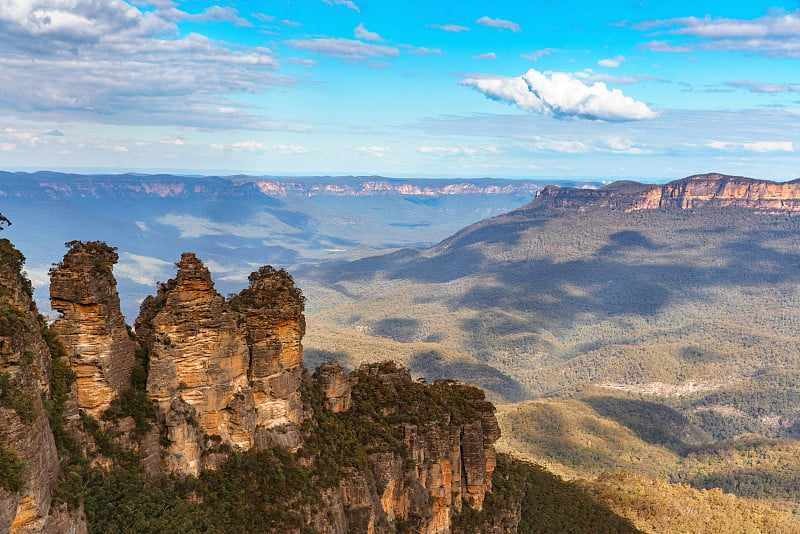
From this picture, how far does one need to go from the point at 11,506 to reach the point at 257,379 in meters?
15.0

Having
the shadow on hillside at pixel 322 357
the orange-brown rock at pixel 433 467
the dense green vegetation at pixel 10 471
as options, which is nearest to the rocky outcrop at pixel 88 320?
the dense green vegetation at pixel 10 471

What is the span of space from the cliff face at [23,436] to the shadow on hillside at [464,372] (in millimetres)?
144059

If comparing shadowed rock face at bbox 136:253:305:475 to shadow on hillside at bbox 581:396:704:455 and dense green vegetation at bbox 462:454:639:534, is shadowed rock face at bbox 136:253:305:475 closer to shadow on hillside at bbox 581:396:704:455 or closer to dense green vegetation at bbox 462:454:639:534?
dense green vegetation at bbox 462:454:639:534

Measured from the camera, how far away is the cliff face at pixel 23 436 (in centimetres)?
1869

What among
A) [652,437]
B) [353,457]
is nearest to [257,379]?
[353,457]

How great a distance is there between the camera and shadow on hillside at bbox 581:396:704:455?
137 metres

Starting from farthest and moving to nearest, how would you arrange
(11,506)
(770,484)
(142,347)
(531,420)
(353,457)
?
1. (531,420)
2. (770,484)
3. (353,457)
4. (142,347)
5. (11,506)

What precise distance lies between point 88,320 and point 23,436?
7669mm

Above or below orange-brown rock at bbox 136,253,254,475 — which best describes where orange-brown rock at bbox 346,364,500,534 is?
below

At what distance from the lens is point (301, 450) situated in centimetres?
3369

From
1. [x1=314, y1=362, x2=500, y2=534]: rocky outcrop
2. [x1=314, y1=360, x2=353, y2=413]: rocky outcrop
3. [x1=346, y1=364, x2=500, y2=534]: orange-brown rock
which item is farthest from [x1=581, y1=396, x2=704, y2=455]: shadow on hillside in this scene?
[x1=314, y1=360, x2=353, y2=413]: rocky outcrop

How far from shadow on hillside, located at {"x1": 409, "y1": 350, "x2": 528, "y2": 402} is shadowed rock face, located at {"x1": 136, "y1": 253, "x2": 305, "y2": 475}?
431ft

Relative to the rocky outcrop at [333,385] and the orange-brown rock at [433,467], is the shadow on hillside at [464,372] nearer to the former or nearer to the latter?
the orange-brown rock at [433,467]

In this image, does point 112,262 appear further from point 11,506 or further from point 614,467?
point 614,467
